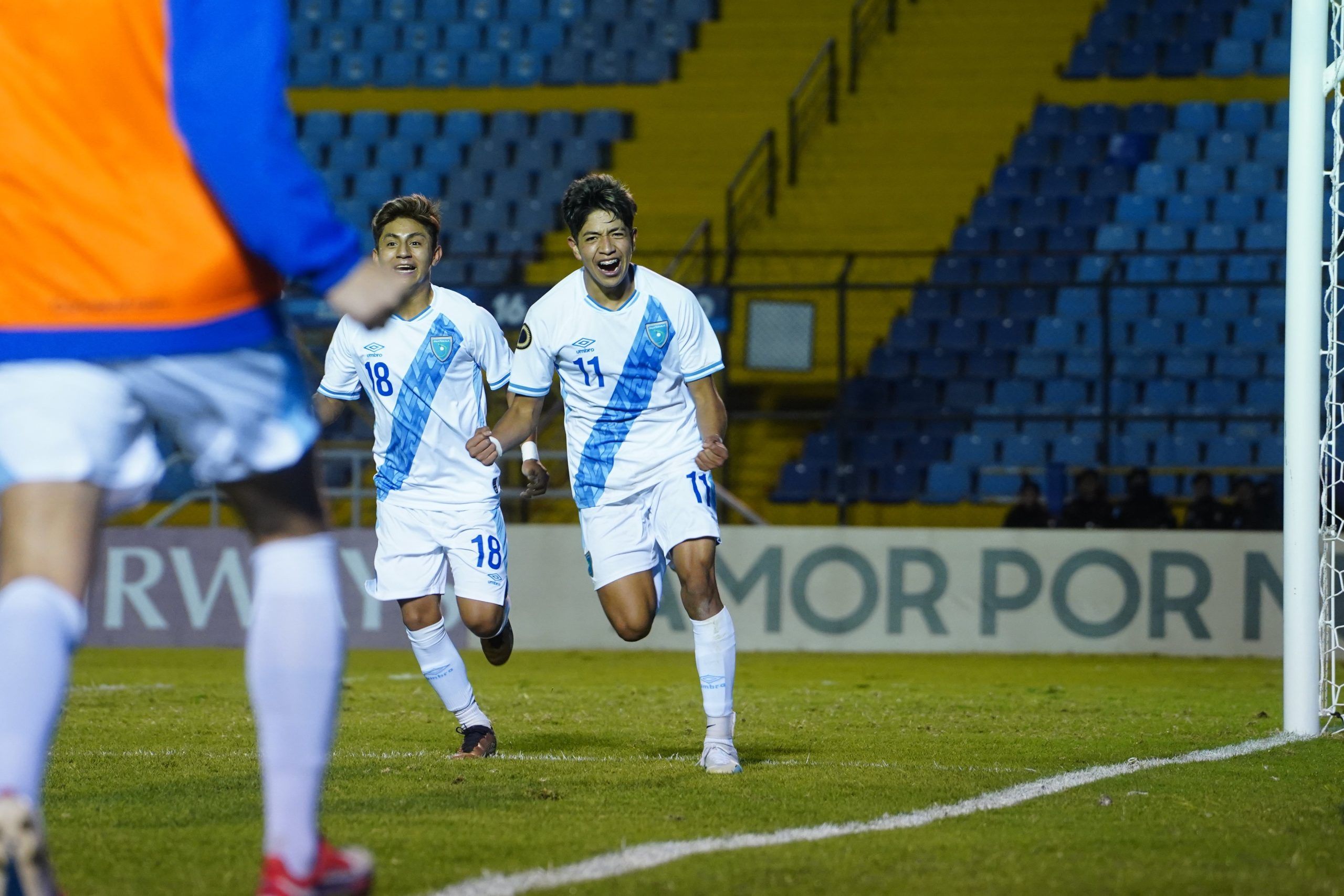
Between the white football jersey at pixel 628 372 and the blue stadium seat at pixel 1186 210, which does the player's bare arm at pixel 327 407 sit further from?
the blue stadium seat at pixel 1186 210

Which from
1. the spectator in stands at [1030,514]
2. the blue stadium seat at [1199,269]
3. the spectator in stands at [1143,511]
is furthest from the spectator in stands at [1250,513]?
the blue stadium seat at [1199,269]

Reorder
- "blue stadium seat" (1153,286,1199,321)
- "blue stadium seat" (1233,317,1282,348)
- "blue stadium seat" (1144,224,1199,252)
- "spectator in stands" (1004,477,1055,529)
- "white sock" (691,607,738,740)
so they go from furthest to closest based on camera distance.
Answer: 1. "blue stadium seat" (1144,224,1199,252)
2. "blue stadium seat" (1153,286,1199,321)
3. "blue stadium seat" (1233,317,1282,348)
4. "spectator in stands" (1004,477,1055,529)
5. "white sock" (691,607,738,740)

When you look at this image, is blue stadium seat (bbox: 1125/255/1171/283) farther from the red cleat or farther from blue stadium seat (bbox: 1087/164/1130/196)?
the red cleat

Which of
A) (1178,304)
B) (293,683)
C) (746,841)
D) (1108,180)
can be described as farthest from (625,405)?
(1108,180)

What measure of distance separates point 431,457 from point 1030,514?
8419 millimetres

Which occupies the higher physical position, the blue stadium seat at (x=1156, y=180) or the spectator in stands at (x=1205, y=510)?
the blue stadium seat at (x=1156, y=180)

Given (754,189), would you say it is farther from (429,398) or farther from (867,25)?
(429,398)

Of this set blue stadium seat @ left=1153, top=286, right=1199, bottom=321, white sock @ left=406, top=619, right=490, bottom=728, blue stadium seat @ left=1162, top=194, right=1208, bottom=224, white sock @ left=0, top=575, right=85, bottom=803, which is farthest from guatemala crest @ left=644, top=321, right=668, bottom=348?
blue stadium seat @ left=1162, top=194, right=1208, bottom=224

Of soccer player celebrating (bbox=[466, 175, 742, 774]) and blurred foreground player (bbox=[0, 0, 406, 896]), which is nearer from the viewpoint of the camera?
blurred foreground player (bbox=[0, 0, 406, 896])

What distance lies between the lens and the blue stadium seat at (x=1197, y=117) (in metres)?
19.9

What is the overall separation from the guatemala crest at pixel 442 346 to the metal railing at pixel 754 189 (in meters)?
12.5

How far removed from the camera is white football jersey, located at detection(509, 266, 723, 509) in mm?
6367

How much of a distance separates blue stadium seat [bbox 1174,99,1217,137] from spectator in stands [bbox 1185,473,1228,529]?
6723 mm

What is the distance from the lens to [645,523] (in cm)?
643
